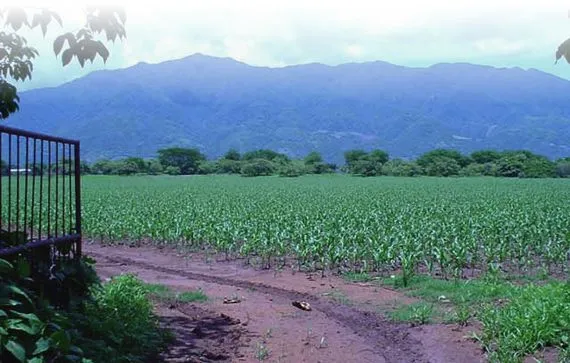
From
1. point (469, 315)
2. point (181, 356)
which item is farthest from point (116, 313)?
point (469, 315)

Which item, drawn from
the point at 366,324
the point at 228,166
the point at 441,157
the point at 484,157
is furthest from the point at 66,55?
the point at 484,157

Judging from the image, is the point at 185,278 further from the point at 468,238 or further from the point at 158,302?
the point at 468,238

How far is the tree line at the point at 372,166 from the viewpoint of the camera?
76.3 m

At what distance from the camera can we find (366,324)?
842 centimetres

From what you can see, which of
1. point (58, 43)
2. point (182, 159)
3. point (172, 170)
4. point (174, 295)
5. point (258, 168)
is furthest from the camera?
point (182, 159)

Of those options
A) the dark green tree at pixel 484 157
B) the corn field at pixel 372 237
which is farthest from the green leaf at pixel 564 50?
the dark green tree at pixel 484 157

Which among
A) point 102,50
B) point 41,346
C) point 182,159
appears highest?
point 182,159

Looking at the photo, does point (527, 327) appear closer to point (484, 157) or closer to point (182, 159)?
point (484, 157)

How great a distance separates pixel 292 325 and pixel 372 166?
Result: 7502 cm

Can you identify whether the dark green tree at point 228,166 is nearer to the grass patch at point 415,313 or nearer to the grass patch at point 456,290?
the grass patch at point 456,290

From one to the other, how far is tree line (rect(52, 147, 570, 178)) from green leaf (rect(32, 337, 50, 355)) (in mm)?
75885

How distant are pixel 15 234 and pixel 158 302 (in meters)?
4.66

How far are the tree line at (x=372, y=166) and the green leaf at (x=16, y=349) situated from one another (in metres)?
76.2

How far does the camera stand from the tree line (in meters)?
76.3
